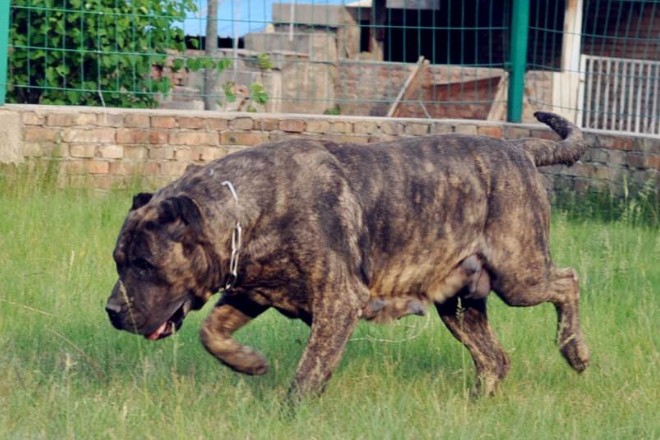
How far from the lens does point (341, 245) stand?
17.2ft

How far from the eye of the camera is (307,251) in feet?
16.9

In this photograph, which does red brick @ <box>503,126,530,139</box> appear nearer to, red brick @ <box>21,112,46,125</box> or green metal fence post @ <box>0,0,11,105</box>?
red brick @ <box>21,112,46,125</box>

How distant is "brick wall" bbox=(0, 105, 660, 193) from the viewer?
10.3 meters

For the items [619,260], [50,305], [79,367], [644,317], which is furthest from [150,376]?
[619,260]

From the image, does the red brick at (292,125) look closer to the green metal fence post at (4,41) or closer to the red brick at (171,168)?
the red brick at (171,168)

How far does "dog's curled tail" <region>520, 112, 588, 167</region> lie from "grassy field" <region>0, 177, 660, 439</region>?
0.98 m

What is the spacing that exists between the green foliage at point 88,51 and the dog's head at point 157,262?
5.94 meters

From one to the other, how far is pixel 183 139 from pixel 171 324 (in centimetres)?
571

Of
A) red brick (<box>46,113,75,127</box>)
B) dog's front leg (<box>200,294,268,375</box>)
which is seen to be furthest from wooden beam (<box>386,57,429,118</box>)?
dog's front leg (<box>200,294,268,375</box>)

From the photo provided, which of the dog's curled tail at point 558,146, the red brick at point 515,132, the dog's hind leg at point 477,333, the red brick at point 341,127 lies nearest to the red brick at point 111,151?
the red brick at point 341,127

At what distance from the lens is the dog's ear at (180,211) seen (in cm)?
495

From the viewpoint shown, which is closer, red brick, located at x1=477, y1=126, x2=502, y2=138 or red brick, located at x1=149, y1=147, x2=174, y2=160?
red brick, located at x1=149, y1=147, x2=174, y2=160

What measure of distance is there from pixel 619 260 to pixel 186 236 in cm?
423

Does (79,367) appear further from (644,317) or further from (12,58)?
(12,58)
